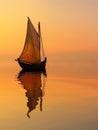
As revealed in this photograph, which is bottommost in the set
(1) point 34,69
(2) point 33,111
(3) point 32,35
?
(1) point 34,69

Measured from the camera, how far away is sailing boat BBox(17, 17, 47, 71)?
71.6 meters

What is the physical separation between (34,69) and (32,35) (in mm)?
6155

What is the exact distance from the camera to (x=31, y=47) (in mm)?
73062

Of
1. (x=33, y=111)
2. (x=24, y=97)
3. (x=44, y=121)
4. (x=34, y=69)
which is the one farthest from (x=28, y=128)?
(x=34, y=69)

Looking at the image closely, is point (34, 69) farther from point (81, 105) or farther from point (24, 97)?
point (81, 105)

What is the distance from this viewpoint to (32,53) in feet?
240

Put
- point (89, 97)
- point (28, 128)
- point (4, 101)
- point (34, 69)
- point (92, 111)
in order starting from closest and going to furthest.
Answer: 1. point (28, 128)
2. point (92, 111)
3. point (4, 101)
4. point (89, 97)
5. point (34, 69)

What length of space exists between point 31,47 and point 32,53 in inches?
39.4

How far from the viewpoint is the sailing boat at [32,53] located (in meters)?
71.6

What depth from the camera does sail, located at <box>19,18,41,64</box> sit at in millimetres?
72625

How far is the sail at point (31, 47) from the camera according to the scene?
7262 cm

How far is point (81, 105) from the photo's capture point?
25.2 metres

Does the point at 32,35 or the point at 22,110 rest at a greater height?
the point at 22,110

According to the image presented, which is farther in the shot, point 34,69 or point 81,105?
point 34,69
